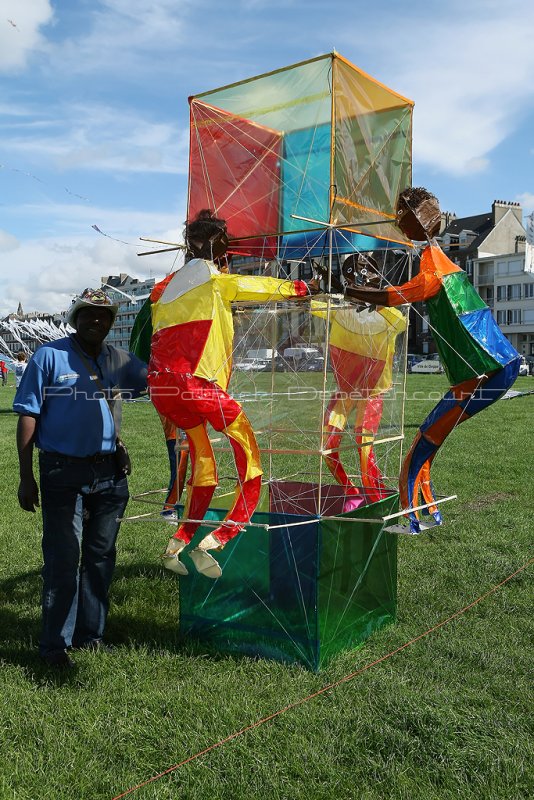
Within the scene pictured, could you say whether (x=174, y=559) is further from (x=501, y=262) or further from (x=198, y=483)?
(x=501, y=262)

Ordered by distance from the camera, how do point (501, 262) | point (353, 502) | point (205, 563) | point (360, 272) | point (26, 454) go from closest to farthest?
point (205, 563) < point (26, 454) < point (360, 272) < point (353, 502) < point (501, 262)

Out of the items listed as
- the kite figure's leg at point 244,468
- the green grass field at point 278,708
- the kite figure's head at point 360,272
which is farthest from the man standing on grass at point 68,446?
the kite figure's head at point 360,272

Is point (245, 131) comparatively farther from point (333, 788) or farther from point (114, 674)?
point (333, 788)

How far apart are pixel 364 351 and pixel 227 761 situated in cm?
293

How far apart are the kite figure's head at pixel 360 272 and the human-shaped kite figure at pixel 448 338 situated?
1.28 feet

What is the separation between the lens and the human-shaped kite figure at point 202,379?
12.6ft

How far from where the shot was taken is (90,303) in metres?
4.32

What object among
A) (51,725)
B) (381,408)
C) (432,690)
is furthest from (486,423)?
(51,725)

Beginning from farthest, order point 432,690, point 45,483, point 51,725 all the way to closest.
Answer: point 45,483, point 432,690, point 51,725

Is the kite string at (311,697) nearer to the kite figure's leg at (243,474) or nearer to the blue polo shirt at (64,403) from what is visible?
the kite figure's leg at (243,474)

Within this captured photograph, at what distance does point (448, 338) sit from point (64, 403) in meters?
2.27

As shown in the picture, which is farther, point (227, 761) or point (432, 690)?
point (432, 690)

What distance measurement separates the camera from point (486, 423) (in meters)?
16.1

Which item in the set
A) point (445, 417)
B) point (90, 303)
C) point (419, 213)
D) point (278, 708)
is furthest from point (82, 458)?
point (419, 213)
